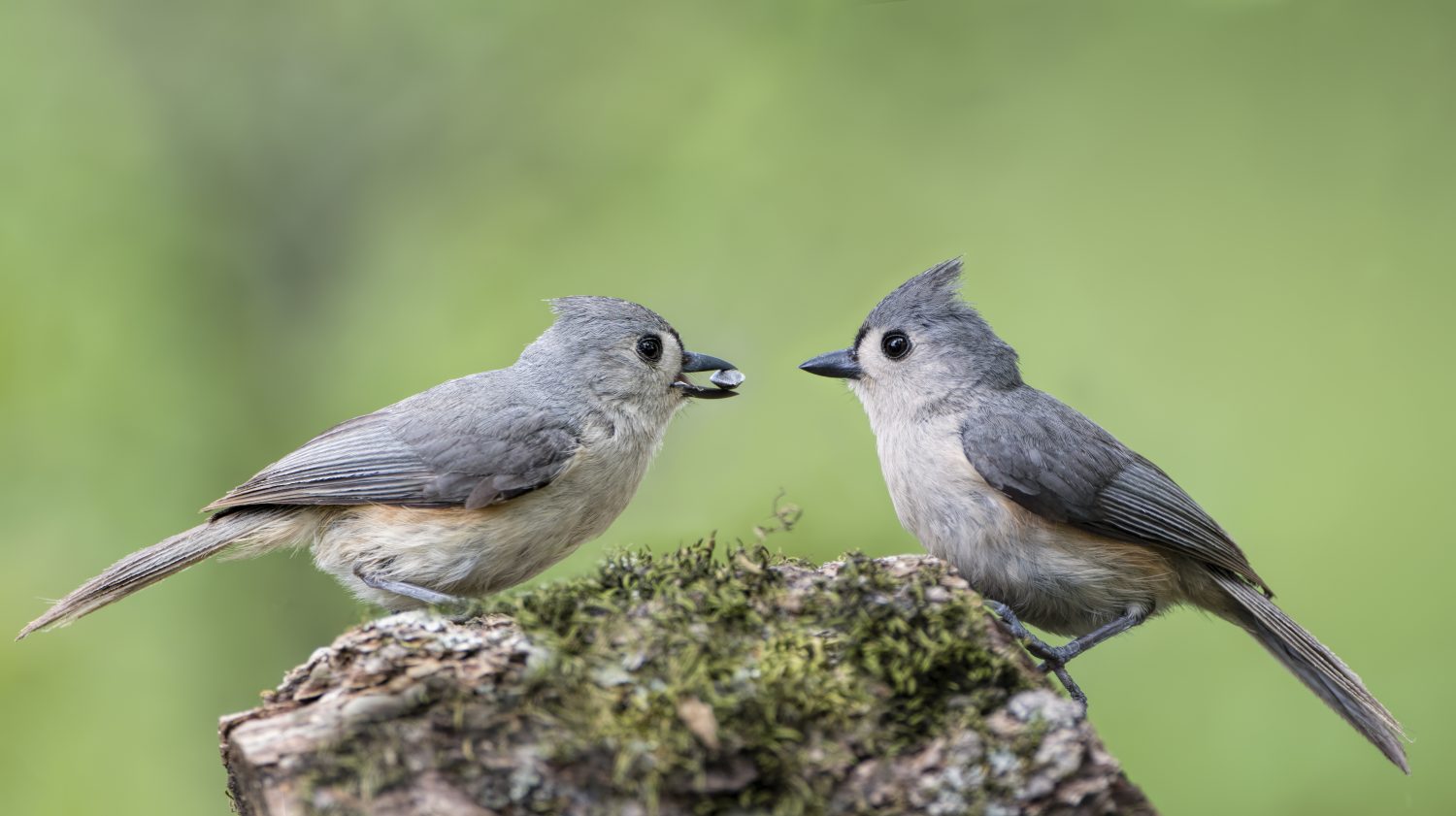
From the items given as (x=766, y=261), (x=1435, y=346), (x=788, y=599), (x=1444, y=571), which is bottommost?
(x=1444, y=571)

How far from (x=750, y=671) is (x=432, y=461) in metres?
1.43

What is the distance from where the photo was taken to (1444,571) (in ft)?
13.9

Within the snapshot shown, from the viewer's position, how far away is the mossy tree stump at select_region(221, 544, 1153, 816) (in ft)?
6.57

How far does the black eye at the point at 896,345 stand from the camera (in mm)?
3451

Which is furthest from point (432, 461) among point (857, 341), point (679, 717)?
point (679, 717)

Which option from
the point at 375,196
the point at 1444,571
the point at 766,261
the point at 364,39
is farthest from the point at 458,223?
the point at 1444,571

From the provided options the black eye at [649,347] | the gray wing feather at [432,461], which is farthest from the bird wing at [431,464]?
the black eye at [649,347]

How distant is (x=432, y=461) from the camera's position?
321 cm

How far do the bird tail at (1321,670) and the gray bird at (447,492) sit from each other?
1.77 m

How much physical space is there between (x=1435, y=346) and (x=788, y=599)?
3.33 metres

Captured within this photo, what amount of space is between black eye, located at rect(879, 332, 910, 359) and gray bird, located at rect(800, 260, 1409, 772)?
158 millimetres

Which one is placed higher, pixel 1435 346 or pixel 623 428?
pixel 623 428

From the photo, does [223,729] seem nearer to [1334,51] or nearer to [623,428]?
[623,428]

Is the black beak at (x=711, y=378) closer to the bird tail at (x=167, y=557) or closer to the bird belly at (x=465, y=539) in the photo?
the bird belly at (x=465, y=539)
